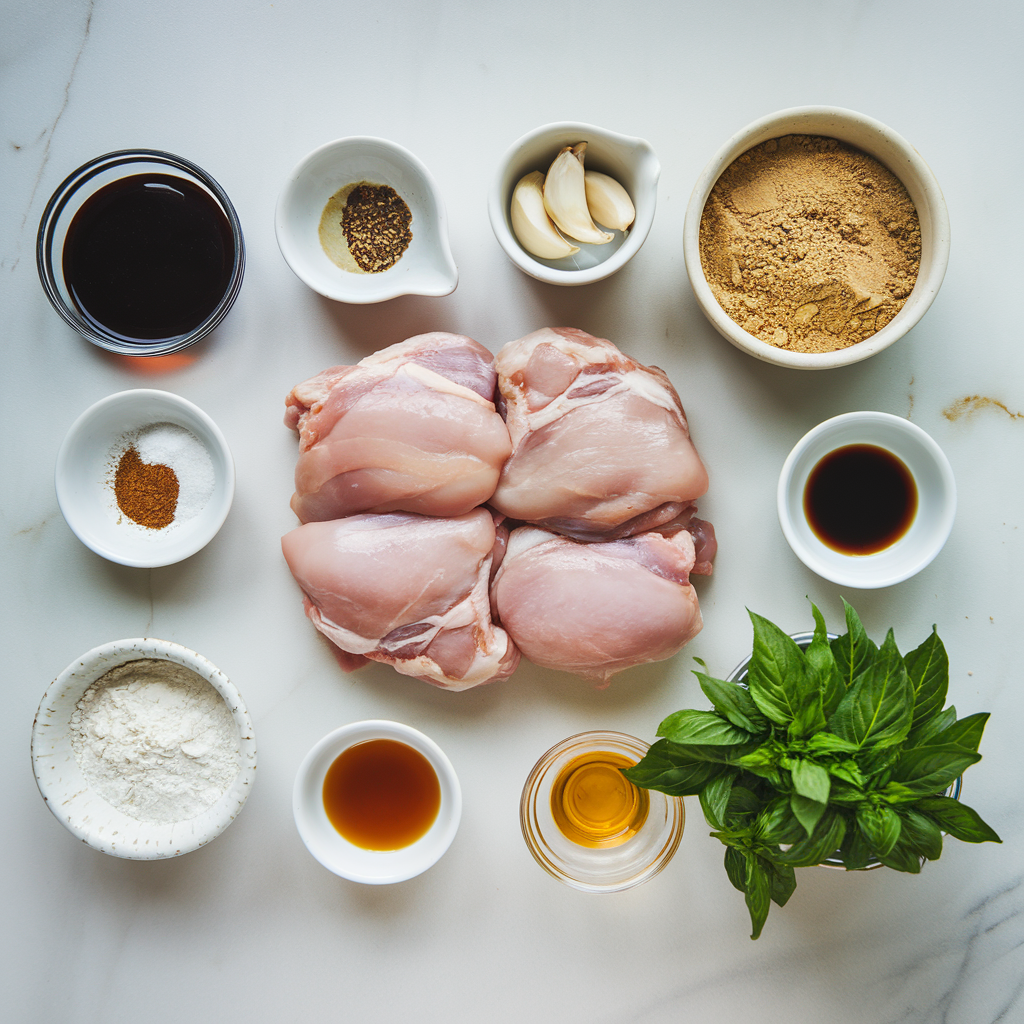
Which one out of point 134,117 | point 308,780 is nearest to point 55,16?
point 134,117

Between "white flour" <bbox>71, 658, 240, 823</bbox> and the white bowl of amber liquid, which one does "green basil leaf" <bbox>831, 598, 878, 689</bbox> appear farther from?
"white flour" <bbox>71, 658, 240, 823</bbox>

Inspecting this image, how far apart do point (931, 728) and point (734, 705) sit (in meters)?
0.35

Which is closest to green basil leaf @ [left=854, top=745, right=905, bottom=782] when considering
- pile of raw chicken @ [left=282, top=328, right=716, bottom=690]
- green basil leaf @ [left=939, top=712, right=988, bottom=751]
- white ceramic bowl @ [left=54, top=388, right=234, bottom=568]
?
green basil leaf @ [left=939, top=712, right=988, bottom=751]

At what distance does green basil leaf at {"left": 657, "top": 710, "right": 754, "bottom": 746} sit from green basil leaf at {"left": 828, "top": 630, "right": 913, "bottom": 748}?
6.9 inches

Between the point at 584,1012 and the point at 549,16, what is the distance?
8.06 ft

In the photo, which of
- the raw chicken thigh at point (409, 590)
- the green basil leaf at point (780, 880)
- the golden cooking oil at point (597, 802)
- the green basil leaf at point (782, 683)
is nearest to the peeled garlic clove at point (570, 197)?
the raw chicken thigh at point (409, 590)

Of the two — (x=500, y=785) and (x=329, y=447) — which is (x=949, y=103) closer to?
(x=329, y=447)

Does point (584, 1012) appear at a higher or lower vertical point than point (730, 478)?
lower

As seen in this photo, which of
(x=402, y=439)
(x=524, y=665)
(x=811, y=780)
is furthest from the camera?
(x=524, y=665)

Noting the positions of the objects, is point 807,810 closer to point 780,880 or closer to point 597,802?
point 780,880

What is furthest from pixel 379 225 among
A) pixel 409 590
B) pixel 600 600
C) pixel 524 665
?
pixel 524 665

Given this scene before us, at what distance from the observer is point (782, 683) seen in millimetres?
1317

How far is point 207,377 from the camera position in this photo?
1860 millimetres

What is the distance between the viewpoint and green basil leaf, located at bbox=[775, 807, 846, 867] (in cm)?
125
